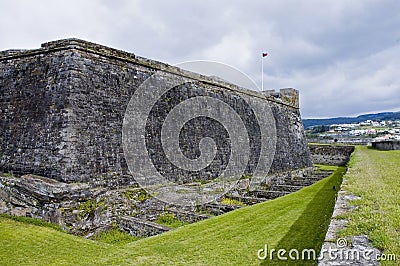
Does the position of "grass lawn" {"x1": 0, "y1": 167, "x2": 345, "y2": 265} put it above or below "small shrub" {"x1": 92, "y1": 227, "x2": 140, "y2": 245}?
above

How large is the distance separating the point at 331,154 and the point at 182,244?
3348cm

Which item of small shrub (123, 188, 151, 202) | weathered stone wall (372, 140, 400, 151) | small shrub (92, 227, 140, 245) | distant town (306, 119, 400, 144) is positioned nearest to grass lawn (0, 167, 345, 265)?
small shrub (92, 227, 140, 245)

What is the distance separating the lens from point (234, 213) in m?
9.87

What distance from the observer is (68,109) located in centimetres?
895

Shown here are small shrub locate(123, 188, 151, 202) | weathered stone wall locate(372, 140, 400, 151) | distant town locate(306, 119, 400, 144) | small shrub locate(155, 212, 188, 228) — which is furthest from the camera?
distant town locate(306, 119, 400, 144)

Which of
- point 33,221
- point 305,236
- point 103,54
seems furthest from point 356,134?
point 33,221

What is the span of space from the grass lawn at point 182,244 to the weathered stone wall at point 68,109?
6.14ft

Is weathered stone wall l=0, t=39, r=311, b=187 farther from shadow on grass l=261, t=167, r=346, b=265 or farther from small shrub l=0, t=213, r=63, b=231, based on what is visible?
shadow on grass l=261, t=167, r=346, b=265

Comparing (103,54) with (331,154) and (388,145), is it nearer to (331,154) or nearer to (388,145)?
(331,154)

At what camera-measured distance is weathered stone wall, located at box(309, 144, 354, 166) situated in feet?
118

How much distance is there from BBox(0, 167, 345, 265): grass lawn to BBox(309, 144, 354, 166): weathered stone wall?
2971 cm

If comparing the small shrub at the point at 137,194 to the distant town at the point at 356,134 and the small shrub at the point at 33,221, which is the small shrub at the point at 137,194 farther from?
the distant town at the point at 356,134

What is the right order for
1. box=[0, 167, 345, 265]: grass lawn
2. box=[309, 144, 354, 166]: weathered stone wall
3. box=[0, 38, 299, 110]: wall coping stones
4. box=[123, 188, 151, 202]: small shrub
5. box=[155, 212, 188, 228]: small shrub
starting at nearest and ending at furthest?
box=[0, 167, 345, 265]: grass lawn, box=[0, 38, 299, 110]: wall coping stones, box=[123, 188, 151, 202]: small shrub, box=[155, 212, 188, 228]: small shrub, box=[309, 144, 354, 166]: weathered stone wall

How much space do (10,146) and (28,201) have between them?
2354 millimetres
